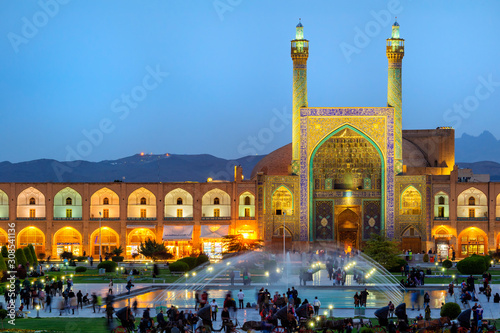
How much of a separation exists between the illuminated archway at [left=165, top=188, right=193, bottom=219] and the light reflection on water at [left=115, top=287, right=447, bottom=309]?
835 inches

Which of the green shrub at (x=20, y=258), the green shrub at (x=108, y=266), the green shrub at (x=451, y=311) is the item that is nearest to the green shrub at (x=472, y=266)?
the green shrub at (x=451, y=311)

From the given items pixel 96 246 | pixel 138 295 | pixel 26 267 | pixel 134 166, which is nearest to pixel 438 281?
pixel 138 295

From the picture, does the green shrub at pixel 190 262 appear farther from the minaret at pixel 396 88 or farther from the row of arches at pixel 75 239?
the minaret at pixel 396 88

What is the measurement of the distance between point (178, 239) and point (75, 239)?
7.22m

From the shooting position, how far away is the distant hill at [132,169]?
11800cm

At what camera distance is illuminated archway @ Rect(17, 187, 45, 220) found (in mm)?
55531

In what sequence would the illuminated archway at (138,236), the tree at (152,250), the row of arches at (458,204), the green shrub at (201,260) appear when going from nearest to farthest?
the green shrub at (201,260) < the tree at (152,250) < the row of arches at (458,204) < the illuminated archway at (138,236)

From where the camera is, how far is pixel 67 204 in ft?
183

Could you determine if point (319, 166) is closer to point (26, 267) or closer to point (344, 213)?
point (344, 213)

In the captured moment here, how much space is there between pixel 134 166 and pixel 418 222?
72104 millimetres

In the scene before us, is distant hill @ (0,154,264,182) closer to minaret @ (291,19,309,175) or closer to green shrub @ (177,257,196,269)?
minaret @ (291,19,309,175)

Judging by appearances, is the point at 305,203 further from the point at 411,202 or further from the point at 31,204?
the point at 31,204

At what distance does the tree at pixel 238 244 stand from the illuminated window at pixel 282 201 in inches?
155

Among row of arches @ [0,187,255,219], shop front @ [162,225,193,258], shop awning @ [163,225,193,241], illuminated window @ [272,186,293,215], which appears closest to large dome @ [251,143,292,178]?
illuminated window @ [272,186,293,215]
